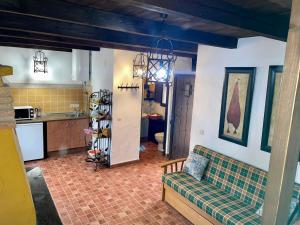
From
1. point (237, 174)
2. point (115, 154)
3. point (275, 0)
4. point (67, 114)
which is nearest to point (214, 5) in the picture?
point (275, 0)

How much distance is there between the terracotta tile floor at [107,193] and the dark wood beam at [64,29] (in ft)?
7.97

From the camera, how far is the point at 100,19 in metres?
2.27

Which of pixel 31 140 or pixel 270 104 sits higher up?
pixel 270 104

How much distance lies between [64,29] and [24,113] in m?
2.96

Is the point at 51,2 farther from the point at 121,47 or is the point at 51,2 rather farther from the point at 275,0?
the point at 121,47

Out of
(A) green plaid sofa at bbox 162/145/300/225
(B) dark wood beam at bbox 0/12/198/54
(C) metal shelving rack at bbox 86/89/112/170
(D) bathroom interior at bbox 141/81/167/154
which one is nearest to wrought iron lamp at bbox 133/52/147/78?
(C) metal shelving rack at bbox 86/89/112/170

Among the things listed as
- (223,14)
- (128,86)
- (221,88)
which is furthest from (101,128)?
(223,14)

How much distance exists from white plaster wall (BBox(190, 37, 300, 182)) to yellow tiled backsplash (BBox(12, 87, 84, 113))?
3350 millimetres

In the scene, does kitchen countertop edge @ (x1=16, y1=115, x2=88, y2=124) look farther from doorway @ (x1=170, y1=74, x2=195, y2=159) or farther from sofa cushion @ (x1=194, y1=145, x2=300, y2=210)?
sofa cushion @ (x1=194, y1=145, x2=300, y2=210)

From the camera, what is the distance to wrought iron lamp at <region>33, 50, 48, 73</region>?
522 centimetres

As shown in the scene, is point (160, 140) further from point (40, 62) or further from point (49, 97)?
point (40, 62)

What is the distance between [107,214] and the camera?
3.32 metres

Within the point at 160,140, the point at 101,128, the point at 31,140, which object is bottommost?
the point at 160,140

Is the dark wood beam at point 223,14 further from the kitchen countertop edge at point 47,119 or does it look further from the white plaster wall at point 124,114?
the kitchen countertop edge at point 47,119
